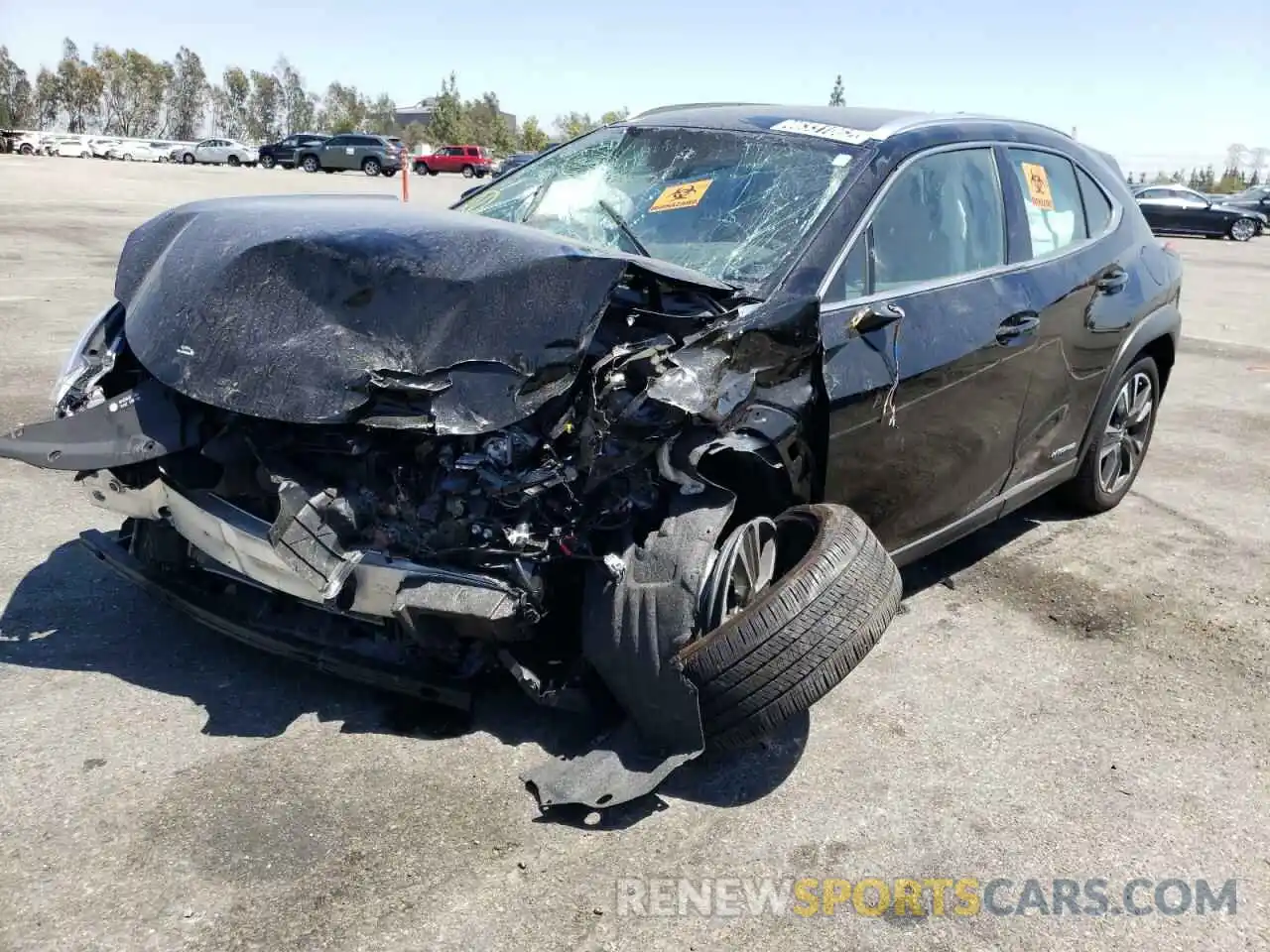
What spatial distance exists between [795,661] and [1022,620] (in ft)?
6.26

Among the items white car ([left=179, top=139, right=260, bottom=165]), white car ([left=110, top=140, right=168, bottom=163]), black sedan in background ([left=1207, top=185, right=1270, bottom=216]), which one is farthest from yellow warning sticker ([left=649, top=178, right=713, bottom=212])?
white car ([left=110, top=140, right=168, bottom=163])

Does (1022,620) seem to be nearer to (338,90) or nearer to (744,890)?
Answer: (744,890)

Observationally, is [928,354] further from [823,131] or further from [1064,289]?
[1064,289]

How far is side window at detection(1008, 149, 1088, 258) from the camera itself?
446 cm

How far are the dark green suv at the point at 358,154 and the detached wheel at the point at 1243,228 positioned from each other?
103 ft

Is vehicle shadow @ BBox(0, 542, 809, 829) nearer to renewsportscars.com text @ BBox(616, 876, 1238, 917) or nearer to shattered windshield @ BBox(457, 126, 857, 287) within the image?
renewsportscars.com text @ BBox(616, 876, 1238, 917)

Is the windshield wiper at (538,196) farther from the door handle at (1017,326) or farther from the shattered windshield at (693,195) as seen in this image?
the door handle at (1017,326)

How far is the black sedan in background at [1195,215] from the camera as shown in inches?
1081

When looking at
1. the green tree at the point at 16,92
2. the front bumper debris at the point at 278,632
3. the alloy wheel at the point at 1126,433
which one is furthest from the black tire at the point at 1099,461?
the green tree at the point at 16,92

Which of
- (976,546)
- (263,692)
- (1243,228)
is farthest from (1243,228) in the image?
Answer: (263,692)

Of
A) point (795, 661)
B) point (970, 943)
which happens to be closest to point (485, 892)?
point (795, 661)

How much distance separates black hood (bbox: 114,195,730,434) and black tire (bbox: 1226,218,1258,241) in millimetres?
29428

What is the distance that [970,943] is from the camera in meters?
2.63

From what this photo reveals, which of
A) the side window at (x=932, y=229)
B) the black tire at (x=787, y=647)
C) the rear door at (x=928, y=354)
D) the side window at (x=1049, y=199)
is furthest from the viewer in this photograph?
the side window at (x=1049, y=199)
